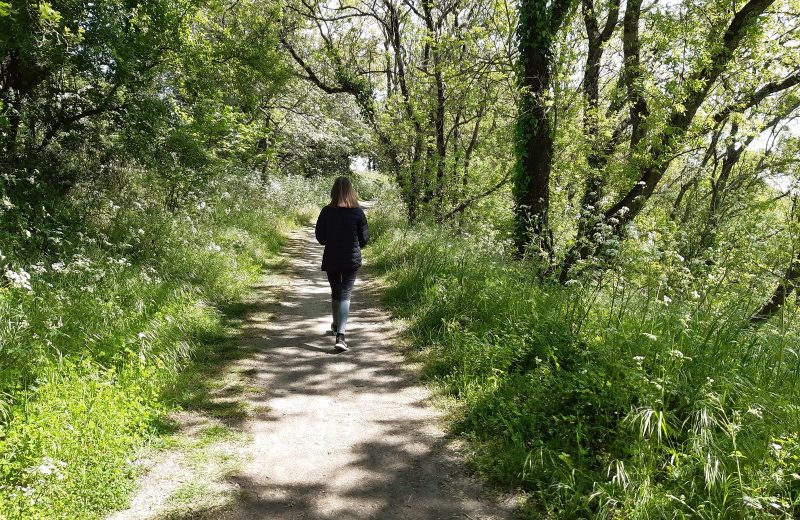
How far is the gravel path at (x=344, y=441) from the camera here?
126 inches

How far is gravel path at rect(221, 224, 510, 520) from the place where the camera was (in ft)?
10.5

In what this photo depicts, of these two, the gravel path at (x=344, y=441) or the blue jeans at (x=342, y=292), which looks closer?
the gravel path at (x=344, y=441)

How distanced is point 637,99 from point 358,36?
11.3 metres

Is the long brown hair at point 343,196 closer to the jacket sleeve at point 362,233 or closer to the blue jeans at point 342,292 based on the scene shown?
the jacket sleeve at point 362,233

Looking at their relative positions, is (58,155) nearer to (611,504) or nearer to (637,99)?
(611,504)

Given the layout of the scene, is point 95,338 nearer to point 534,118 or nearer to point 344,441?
point 344,441

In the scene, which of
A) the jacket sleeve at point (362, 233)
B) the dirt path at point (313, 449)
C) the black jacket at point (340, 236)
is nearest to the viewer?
the dirt path at point (313, 449)

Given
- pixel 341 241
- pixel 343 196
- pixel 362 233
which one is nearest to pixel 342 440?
pixel 341 241

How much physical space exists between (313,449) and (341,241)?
9.98 ft

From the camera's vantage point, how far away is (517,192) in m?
8.31

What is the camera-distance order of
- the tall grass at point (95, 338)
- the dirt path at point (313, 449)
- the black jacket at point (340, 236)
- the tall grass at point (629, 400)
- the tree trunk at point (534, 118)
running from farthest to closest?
1. the tree trunk at point (534, 118)
2. the black jacket at point (340, 236)
3. the dirt path at point (313, 449)
4. the tall grass at point (95, 338)
5. the tall grass at point (629, 400)

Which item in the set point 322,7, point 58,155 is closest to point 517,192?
point 58,155

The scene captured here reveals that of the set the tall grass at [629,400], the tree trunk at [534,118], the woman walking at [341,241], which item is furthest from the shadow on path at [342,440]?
the tree trunk at [534,118]

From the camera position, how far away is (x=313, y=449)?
12.7ft
